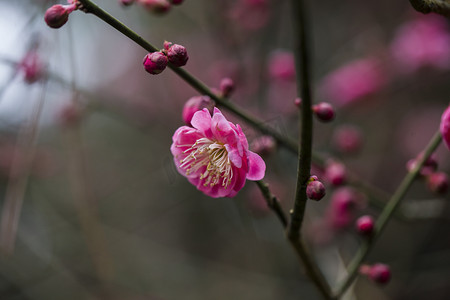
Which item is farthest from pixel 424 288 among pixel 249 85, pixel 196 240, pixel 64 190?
pixel 64 190

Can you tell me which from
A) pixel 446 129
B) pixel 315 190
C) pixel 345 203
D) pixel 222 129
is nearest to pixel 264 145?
pixel 222 129

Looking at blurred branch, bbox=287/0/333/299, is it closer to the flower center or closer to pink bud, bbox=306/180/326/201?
pink bud, bbox=306/180/326/201

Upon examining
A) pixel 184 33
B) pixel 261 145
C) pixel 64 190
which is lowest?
pixel 64 190

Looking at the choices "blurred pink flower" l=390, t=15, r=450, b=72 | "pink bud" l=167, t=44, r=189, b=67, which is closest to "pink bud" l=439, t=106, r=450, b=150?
"pink bud" l=167, t=44, r=189, b=67

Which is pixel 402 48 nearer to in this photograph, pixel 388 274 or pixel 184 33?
pixel 184 33

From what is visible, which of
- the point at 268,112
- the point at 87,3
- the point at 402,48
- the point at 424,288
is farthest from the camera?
the point at 402,48

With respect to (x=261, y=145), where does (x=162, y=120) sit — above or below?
below

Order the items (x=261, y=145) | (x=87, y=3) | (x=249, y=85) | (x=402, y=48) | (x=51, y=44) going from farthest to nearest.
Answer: (x=402, y=48) < (x=249, y=85) < (x=51, y=44) < (x=261, y=145) < (x=87, y=3)
